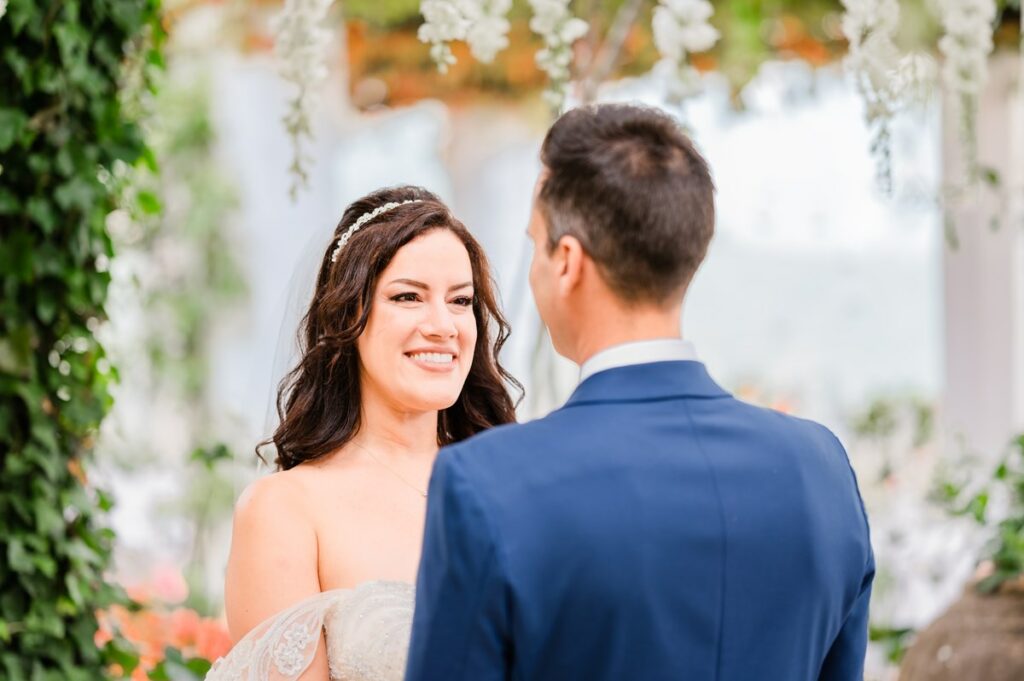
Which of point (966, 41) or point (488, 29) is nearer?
point (488, 29)

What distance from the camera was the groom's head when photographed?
53.8 inches

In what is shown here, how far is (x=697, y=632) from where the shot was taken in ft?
4.54

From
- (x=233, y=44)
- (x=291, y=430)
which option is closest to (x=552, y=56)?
(x=291, y=430)

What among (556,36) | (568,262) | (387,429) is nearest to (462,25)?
(556,36)

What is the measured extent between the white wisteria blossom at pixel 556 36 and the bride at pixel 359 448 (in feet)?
1.36

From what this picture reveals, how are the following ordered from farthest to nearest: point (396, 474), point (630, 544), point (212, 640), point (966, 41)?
1. point (212, 640)
2. point (966, 41)
3. point (396, 474)
4. point (630, 544)

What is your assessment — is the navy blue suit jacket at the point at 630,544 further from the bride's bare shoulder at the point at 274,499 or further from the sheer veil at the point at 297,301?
the sheer veil at the point at 297,301

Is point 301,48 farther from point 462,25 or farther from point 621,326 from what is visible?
point 621,326

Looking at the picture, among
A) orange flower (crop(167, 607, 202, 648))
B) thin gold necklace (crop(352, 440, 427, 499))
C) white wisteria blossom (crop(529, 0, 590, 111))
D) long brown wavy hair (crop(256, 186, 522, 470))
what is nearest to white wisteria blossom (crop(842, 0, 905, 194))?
white wisteria blossom (crop(529, 0, 590, 111))

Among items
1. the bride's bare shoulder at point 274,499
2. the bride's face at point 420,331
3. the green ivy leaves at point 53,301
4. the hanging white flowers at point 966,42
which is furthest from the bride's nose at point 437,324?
the hanging white flowers at point 966,42

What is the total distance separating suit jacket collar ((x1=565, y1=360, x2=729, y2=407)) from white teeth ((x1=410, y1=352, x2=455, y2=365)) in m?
0.65

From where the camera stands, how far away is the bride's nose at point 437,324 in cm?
205

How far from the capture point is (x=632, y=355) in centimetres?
142

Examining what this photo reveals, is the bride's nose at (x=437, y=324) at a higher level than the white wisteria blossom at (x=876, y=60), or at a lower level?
lower
